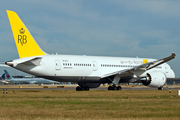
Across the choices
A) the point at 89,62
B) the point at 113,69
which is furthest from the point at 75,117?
the point at 113,69

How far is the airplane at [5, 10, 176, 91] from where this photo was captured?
3042 cm

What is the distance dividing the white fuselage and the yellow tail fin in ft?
4.84

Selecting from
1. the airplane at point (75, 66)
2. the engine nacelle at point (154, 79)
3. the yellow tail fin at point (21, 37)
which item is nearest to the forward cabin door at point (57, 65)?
the airplane at point (75, 66)

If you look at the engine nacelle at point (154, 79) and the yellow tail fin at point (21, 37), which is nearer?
the yellow tail fin at point (21, 37)

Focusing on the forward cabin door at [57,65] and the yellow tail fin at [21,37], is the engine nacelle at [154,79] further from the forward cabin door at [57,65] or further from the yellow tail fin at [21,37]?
the yellow tail fin at [21,37]

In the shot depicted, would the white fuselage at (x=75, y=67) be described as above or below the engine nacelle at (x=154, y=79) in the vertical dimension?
above

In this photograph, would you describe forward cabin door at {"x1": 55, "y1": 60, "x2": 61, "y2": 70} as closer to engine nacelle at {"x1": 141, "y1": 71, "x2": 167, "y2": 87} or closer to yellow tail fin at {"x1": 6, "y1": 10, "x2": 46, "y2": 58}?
yellow tail fin at {"x1": 6, "y1": 10, "x2": 46, "y2": 58}

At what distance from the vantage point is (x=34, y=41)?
104 ft

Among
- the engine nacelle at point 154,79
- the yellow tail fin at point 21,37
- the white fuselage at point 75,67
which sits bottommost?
the engine nacelle at point 154,79

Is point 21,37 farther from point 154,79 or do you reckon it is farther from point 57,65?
point 154,79

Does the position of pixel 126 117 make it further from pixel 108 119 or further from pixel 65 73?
pixel 65 73

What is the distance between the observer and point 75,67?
3366 centimetres

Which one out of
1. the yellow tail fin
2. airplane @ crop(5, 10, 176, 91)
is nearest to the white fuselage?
airplane @ crop(5, 10, 176, 91)

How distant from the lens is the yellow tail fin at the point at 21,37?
30.3m
